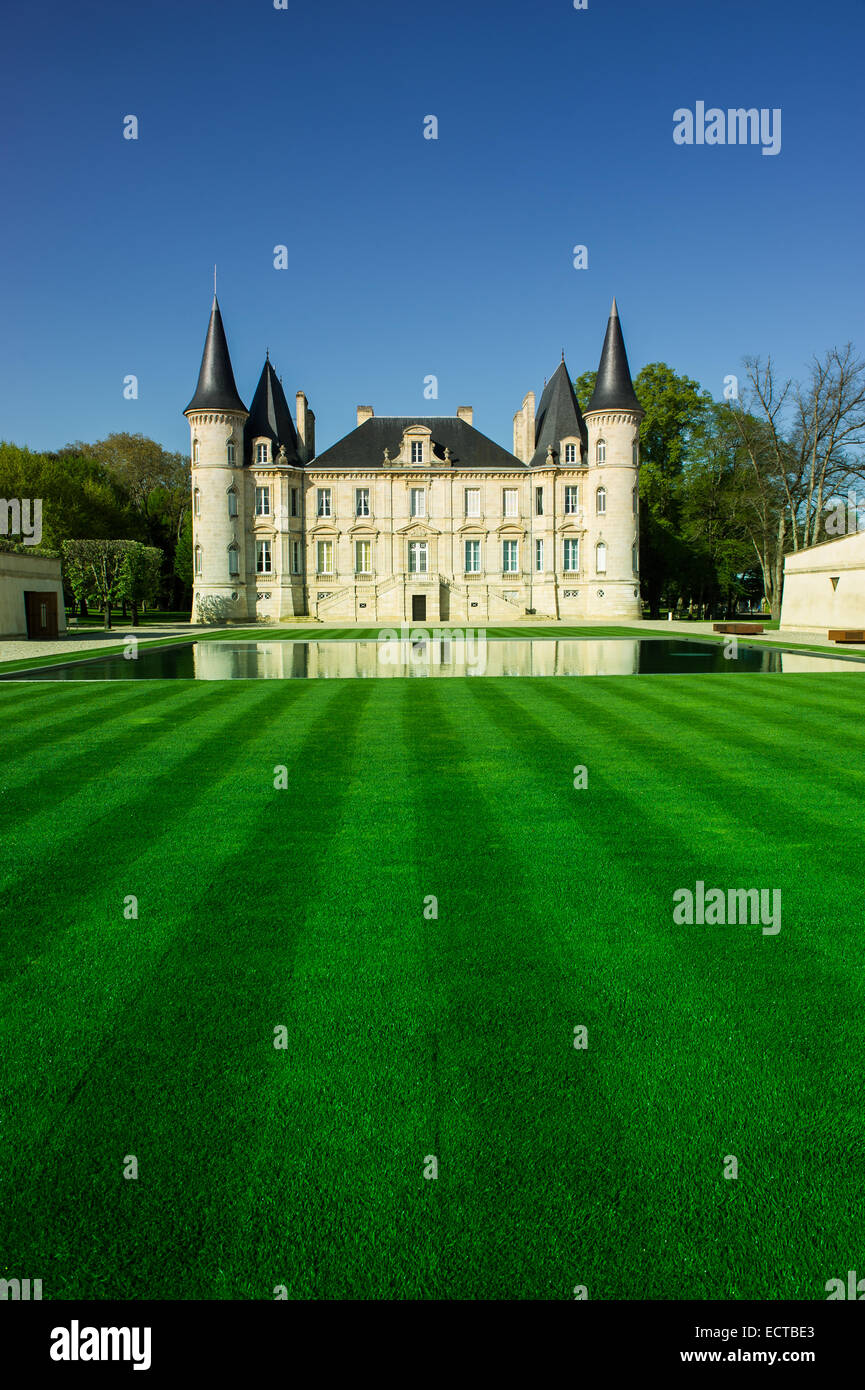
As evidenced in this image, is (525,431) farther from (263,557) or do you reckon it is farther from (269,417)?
(263,557)

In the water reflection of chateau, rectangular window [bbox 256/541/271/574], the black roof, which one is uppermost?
the black roof

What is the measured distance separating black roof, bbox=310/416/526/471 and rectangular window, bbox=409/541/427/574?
690cm

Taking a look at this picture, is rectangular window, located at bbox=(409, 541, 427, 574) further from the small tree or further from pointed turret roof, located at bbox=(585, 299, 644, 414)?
the small tree

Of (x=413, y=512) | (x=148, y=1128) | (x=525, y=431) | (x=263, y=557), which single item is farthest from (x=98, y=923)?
(x=525, y=431)

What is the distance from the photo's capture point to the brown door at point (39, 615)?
43.8 metres

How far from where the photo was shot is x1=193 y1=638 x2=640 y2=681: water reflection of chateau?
76.5 feet

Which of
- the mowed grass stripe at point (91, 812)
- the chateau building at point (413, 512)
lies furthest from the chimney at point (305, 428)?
the mowed grass stripe at point (91, 812)

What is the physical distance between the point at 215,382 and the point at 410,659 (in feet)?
155

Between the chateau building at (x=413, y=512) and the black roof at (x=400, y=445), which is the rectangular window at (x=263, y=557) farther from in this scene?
the black roof at (x=400, y=445)

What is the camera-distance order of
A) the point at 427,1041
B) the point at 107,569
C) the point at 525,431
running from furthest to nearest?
the point at 525,431, the point at 107,569, the point at 427,1041

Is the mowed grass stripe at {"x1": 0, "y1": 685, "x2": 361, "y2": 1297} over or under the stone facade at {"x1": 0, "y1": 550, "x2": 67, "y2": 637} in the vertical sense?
under

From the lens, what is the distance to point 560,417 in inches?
2785

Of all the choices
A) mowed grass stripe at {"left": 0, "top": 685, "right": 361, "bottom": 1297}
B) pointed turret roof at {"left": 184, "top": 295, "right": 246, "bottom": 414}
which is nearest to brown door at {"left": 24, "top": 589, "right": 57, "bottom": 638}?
pointed turret roof at {"left": 184, "top": 295, "right": 246, "bottom": 414}
